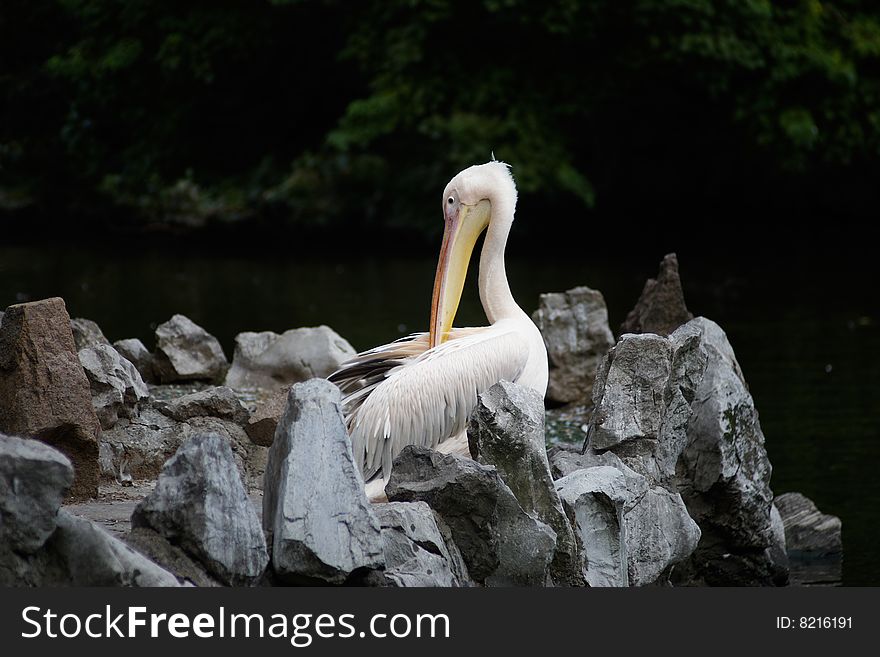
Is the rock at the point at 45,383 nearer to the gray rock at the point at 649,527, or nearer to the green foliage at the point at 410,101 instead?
the gray rock at the point at 649,527

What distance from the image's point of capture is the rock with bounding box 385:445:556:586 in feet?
12.2

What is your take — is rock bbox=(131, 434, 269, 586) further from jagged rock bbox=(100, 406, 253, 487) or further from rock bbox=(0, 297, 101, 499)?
jagged rock bbox=(100, 406, 253, 487)

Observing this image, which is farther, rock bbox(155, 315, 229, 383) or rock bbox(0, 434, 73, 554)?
rock bbox(155, 315, 229, 383)

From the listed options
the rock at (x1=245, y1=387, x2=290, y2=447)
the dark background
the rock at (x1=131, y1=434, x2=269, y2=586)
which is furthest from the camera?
the dark background

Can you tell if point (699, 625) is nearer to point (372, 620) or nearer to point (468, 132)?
point (372, 620)

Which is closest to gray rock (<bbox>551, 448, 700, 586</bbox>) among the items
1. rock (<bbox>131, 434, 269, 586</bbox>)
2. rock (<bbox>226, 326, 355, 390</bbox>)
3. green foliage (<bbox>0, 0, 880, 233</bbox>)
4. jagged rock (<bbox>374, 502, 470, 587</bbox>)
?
jagged rock (<bbox>374, 502, 470, 587</bbox>)

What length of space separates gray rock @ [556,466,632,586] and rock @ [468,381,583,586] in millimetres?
75

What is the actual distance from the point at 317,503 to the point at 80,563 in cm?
62

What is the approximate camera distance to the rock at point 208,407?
4867 millimetres

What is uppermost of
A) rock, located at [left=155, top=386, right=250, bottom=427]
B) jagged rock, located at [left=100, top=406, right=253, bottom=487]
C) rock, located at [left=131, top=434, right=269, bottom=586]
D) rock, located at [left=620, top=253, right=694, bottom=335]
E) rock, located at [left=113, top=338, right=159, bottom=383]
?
rock, located at [left=620, top=253, right=694, bottom=335]

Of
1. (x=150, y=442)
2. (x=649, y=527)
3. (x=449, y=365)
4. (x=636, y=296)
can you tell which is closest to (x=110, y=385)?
(x=150, y=442)

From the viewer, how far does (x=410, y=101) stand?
56.9ft

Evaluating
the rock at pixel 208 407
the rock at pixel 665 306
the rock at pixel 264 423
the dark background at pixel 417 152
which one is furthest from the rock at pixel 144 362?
the dark background at pixel 417 152

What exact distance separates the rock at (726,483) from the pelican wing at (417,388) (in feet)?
2.57
